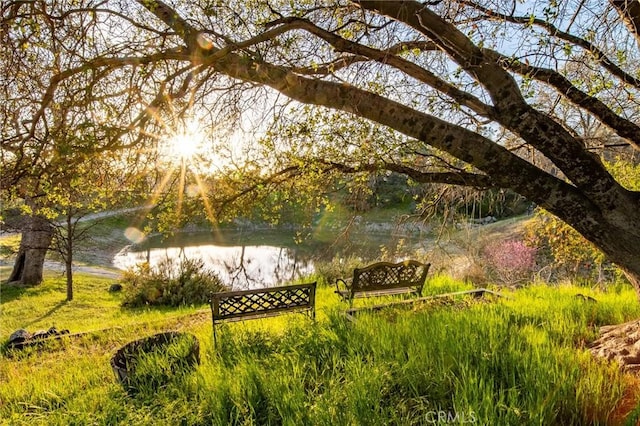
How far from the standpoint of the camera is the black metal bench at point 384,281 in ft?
20.8

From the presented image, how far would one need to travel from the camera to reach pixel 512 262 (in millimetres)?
10922

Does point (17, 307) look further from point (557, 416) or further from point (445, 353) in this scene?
point (557, 416)

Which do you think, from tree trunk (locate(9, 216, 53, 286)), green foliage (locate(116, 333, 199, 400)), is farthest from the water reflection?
green foliage (locate(116, 333, 199, 400))

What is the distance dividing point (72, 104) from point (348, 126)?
293 cm

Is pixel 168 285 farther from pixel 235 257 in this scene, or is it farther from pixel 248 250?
pixel 248 250

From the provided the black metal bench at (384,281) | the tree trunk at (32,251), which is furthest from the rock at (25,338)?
the tree trunk at (32,251)

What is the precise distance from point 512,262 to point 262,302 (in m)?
8.37

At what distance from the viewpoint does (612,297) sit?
5.63 m

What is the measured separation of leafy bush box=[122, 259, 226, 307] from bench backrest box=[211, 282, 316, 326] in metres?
5.63

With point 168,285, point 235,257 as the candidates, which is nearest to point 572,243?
point 168,285

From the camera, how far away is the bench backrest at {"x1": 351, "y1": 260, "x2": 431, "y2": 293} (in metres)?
6.32

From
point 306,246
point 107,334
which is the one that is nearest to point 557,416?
point 107,334

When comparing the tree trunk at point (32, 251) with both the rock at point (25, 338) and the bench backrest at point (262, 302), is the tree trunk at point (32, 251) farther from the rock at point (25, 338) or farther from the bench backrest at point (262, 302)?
the bench backrest at point (262, 302)

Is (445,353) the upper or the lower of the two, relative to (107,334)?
upper
